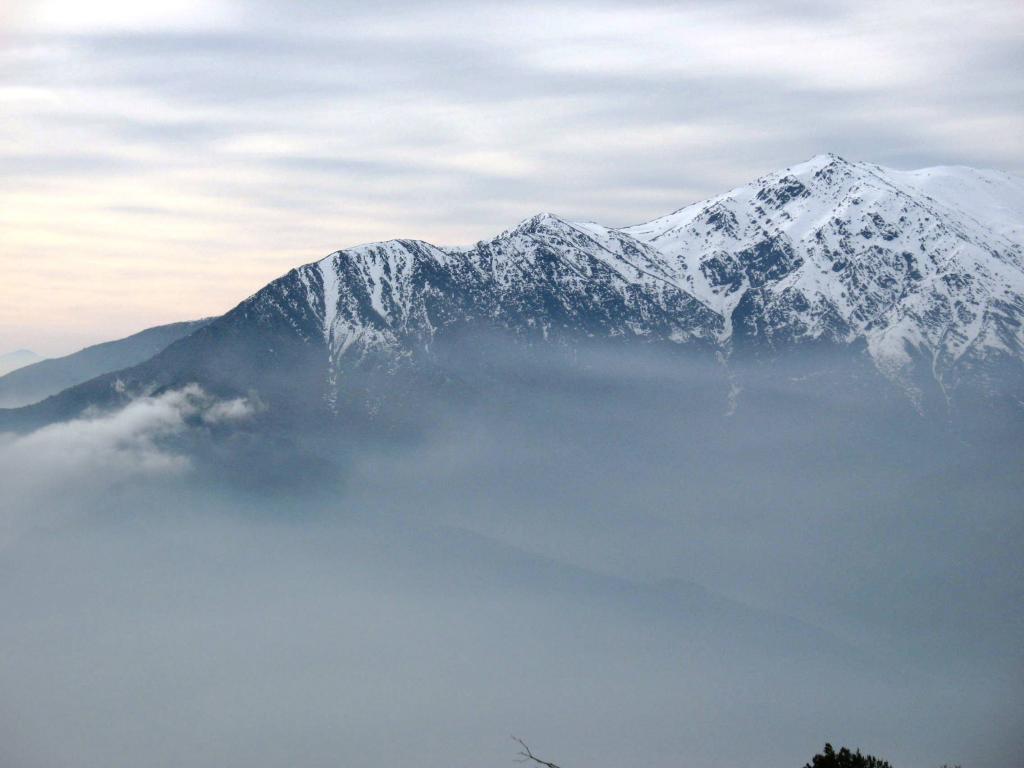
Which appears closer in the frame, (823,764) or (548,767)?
(548,767)

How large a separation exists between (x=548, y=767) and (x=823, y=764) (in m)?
37.1

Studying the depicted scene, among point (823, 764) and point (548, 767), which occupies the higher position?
point (548, 767)

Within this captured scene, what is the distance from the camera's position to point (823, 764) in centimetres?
9506

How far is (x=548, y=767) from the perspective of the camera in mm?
64625
